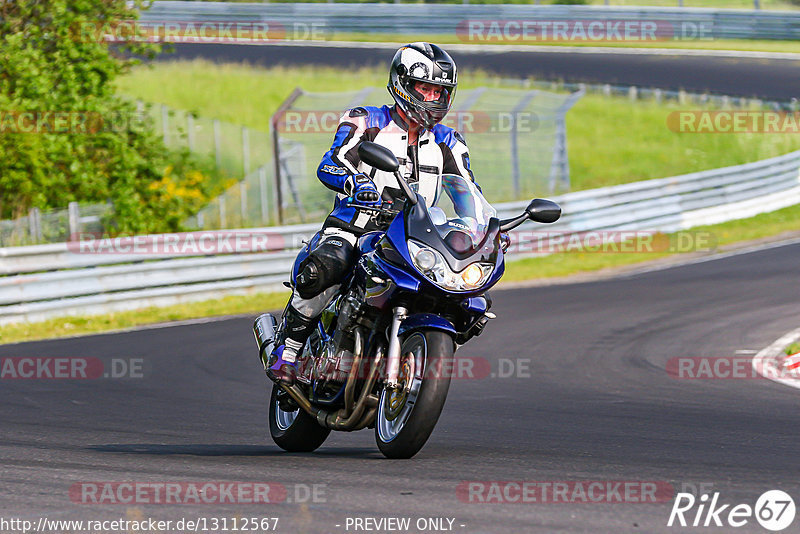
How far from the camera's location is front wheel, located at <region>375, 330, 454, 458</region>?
588 centimetres

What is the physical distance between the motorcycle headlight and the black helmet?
3.67 feet

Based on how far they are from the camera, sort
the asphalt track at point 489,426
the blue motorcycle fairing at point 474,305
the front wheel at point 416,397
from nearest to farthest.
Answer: the asphalt track at point 489,426 < the front wheel at point 416,397 < the blue motorcycle fairing at point 474,305

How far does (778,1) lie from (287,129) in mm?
27649

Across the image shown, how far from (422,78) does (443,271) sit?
135 centimetres

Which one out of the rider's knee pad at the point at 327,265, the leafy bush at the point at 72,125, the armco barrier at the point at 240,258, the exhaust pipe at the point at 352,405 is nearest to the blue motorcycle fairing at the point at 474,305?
the exhaust pipe at the point at 352,405

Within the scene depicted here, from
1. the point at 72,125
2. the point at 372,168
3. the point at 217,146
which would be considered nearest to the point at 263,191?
the point at 72,125

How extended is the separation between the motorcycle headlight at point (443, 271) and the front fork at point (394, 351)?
31cm

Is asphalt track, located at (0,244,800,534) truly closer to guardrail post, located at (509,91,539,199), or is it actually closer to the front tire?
the front tire

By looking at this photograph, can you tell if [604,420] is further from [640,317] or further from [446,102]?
[640,317]

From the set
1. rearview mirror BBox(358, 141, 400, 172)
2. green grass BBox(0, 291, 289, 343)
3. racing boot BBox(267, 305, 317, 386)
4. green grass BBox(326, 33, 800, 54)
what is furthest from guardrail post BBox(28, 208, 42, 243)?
green grass BBox(326, 33, 800, 54)

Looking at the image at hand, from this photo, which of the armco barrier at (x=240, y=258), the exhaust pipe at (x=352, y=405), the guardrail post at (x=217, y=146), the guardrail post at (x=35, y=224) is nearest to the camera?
the exhaust pipe at (x=352, y=405)

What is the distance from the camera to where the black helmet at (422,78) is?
679cm

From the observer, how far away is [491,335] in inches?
555

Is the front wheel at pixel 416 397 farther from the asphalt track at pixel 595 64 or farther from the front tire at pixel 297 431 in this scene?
the asphalt track at pixel 595 64
